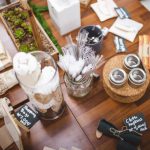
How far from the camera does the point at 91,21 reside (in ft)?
4.21

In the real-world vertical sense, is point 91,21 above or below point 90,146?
above

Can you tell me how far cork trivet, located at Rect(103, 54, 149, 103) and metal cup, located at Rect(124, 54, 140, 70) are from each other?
0.04 metres

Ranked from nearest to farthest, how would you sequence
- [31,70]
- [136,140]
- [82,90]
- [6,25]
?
1. [31,70]
2. [136,140]
3. [82,90]
4. [6,25]

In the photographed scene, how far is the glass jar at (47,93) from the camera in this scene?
2.69 feet

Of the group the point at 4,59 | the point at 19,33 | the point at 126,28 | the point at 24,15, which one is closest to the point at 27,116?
the point at 4,59

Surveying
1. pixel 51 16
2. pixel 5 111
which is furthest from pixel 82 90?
pixel 51 16

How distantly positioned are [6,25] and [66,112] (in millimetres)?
519

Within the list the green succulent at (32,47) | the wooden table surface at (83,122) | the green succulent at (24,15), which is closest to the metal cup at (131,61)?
the wooden table surface at (83,122)

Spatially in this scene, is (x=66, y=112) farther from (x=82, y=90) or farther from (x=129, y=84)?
(x=129, y=84)

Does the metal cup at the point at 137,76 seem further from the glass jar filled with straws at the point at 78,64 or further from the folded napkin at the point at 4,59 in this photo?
the folded napkin at the point at 4,59

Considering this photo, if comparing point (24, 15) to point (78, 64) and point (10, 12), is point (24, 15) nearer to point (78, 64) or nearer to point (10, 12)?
point (10, 12)

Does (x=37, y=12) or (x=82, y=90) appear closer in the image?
(x=82, y=90)

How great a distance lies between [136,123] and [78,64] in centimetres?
33

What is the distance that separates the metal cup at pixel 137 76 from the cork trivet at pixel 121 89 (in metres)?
0.03
